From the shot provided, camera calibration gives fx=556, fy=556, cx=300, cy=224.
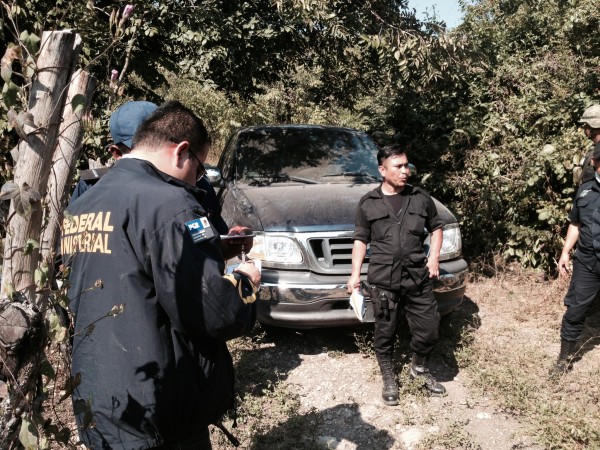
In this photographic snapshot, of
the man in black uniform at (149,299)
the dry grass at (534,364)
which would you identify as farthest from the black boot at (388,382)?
the man in black uniform at (149,299)

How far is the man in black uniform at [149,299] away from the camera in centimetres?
169

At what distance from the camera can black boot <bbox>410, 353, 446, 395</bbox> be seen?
3.94m

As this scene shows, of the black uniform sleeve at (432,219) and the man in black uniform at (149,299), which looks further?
the black uniform sleeve at (432,219)

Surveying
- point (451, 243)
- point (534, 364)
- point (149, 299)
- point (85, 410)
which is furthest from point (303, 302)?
point (85, 410)

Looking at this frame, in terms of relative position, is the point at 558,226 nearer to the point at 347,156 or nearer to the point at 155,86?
the point at 347,156

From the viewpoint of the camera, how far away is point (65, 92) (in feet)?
4.65

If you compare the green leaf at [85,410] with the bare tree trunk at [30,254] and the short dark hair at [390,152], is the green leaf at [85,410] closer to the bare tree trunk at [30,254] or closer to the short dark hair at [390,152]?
the bare tree trunk at [30,254]

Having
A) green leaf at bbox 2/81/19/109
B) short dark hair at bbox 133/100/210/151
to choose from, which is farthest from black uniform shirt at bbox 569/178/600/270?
green leaf at bbox 2/81/19/109

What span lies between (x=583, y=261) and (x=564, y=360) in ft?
2.46

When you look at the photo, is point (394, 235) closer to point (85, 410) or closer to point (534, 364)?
point (534, 364)

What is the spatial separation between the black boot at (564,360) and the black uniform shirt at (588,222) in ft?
2.02

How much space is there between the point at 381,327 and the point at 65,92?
2920 mm

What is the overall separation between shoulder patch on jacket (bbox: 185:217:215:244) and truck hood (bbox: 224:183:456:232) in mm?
2539

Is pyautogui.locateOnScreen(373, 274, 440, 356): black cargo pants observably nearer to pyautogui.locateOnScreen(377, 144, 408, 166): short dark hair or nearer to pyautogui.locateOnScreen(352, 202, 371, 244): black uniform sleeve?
pyautogui.locateOnScreen(352, 202, 371, 244): black uniform sleeve
